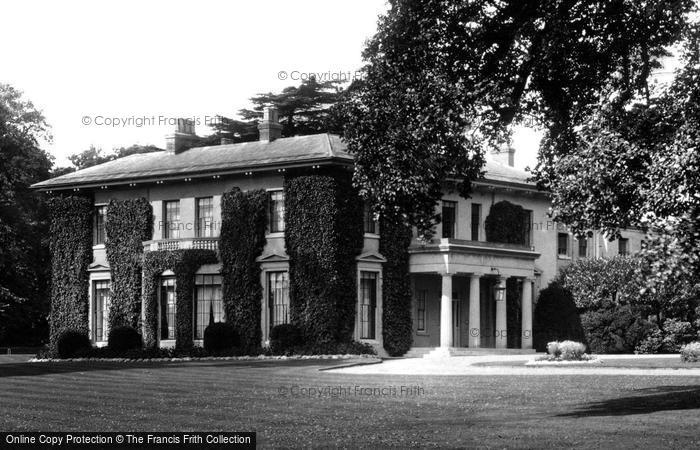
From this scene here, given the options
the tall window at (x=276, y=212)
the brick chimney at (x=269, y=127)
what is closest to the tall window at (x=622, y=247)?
the brick chimney at (x=269, y=127)

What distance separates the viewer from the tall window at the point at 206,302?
168 feet

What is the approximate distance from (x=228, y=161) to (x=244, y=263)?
15.5 feet

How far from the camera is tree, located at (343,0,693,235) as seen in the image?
78.3ft

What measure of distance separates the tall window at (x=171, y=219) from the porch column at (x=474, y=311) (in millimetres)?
12570

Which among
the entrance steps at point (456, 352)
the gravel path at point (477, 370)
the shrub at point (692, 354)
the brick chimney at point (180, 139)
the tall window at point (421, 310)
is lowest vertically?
the entrance steps at point (456, 352)

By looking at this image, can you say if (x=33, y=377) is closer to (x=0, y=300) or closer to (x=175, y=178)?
(x=175, y=178)

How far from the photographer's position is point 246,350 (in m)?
48.4

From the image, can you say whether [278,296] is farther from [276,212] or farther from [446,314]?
[446,314]

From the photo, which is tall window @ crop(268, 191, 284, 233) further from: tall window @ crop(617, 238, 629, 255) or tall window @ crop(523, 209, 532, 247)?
tall window @ crop(617, 238, 629, 255)

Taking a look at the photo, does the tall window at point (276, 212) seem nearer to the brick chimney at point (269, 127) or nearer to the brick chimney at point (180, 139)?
the brick chimney at point (269, 127)

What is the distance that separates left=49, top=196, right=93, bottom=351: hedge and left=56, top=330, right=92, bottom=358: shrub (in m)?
1.93

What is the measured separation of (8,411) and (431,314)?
33.1 meters

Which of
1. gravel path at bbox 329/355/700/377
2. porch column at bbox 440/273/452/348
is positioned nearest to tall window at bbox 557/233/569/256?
porch column at bbox 440/273/452/348

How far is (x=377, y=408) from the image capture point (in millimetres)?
22766
